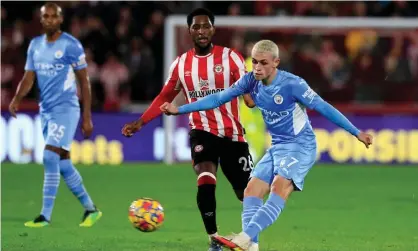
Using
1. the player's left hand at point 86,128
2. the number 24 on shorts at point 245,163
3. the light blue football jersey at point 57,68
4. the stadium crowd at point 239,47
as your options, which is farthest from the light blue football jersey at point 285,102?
the stadium crowd at point 239,47

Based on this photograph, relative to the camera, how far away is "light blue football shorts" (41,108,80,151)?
420 inches

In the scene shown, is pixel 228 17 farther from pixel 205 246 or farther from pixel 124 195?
pixel 205 246

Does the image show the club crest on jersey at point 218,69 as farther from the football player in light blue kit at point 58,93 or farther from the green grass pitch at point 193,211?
the football player in light blue kit at point 58,93

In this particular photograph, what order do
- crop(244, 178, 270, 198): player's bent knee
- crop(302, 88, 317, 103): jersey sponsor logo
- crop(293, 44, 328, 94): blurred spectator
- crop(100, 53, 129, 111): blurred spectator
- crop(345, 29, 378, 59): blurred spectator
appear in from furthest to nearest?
crop(345, 29, 378, 59): blurred spectator → crop(100, 53, 129, 111): blurred spectator → crop(293, 44, 328, 94): blurred spectator → crop(244, 178, 270, 198): player's bent knee → crop(302, 88, 317, 103): jersey sponsor logo

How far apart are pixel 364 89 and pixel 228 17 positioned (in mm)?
2837

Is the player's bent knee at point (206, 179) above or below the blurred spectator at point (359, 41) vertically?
below

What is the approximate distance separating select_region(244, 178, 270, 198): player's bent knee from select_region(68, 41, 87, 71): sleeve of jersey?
3313 millimetres

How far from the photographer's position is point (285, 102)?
806 cm

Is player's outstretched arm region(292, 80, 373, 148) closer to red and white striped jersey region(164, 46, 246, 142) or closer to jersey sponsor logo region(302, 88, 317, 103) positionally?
jersey sponsor logo region(302, 88, 317, 103)

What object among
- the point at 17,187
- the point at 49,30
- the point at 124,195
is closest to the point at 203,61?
the point at 49,30

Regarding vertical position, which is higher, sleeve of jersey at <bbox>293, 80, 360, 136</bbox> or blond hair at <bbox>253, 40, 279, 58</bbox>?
blond hair at <bbox>253, 40, 279, 58</bbox>

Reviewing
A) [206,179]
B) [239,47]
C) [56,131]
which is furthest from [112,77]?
[206,179]

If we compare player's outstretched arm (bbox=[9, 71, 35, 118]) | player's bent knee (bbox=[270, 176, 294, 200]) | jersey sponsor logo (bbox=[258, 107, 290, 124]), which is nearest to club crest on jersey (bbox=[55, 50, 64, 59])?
player's outstretched arm (bbox=[9, 71, 35, 118])

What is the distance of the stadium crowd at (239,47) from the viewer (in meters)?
19.3
